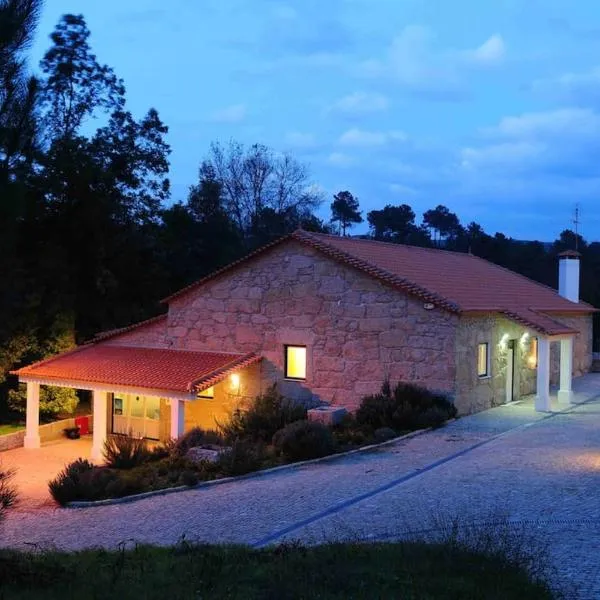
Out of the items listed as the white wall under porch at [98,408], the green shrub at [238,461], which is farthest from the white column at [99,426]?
the green shrub at [238,461]

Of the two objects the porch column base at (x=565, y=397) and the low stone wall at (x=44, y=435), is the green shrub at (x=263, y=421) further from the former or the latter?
the porch column base at (x=565, y=397)

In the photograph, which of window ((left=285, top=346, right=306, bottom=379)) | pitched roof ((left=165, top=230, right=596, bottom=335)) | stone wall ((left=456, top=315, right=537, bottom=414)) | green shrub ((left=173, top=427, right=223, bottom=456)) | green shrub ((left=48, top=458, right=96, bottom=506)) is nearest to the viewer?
green shrub ((left=48, top=458, right=96, bottom=506))

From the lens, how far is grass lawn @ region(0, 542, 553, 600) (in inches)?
218

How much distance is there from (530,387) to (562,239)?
1646 inches

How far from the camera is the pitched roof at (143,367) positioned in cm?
1906

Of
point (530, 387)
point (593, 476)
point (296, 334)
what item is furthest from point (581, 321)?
point (593, 476)

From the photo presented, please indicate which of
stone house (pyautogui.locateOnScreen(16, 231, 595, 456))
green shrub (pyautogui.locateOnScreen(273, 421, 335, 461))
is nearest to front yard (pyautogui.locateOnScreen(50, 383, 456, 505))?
Result: green shrub (pyautogui.locateOnScreen(273, 421, 335, 461))

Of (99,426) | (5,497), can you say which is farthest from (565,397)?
(5,497)

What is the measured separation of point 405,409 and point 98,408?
8726 millimetres

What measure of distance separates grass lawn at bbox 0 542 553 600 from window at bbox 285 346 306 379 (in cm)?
1330

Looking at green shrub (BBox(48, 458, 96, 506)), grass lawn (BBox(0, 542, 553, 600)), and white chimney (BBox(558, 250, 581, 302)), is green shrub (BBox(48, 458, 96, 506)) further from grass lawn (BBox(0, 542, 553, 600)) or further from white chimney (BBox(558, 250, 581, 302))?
white chimney (BBox(558, 250, 581, 302))

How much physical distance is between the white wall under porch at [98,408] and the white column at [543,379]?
354 inches

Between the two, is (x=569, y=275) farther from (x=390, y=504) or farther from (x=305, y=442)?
(x=390, y=504)

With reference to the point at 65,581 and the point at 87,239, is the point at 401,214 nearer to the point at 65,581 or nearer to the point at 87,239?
the point at 87,239
